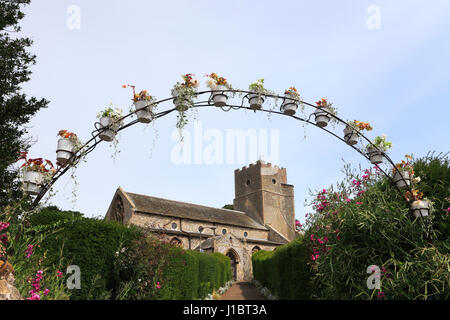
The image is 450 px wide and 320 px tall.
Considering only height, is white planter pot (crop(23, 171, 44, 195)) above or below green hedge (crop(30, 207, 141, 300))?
above

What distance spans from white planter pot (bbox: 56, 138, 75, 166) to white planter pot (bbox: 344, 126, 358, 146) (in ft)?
20.8

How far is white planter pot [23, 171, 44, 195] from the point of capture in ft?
22.6

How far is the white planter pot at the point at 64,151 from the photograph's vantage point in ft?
23.6

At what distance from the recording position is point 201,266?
1905cm

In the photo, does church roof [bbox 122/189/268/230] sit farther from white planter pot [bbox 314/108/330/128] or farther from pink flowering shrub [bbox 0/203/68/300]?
white planter pot [bbox 314/108/330/128]

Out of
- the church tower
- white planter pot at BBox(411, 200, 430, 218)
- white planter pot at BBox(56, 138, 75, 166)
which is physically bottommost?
white planter pot at BBox(411, 200, 430, 218)

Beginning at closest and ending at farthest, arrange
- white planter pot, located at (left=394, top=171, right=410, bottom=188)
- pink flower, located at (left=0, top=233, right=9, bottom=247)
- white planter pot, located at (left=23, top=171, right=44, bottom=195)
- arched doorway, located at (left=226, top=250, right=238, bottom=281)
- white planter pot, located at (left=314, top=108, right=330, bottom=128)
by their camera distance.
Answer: pink flower, located at (left=0, top=233, right=9, bottom=247)
white planter pot, located at (left=23, top=171, right=44, bottom=195)
white planter pot, located at (left=394, top=171, right=410, bottom=188)
white planter pot, located at (left=314, top=108, right=330, bottom=128)
arched doorway, located at (left=226, top=250, right=238, bottom=281)

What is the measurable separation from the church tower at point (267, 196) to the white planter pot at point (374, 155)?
34087 mm

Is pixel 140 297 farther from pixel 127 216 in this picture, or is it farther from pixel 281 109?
pixel 127 216

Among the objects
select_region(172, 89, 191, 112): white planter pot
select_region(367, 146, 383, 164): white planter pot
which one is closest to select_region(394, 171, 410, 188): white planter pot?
select_region(367, 146, 383, 164): white planter pot

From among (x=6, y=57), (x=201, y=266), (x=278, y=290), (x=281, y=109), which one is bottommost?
(x=278, y=290)

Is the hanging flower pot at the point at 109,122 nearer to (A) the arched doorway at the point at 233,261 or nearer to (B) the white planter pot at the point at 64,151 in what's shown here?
(B) the white planter pot at the point at 64,151

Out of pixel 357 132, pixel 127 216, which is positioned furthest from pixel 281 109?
pixel 127 216
